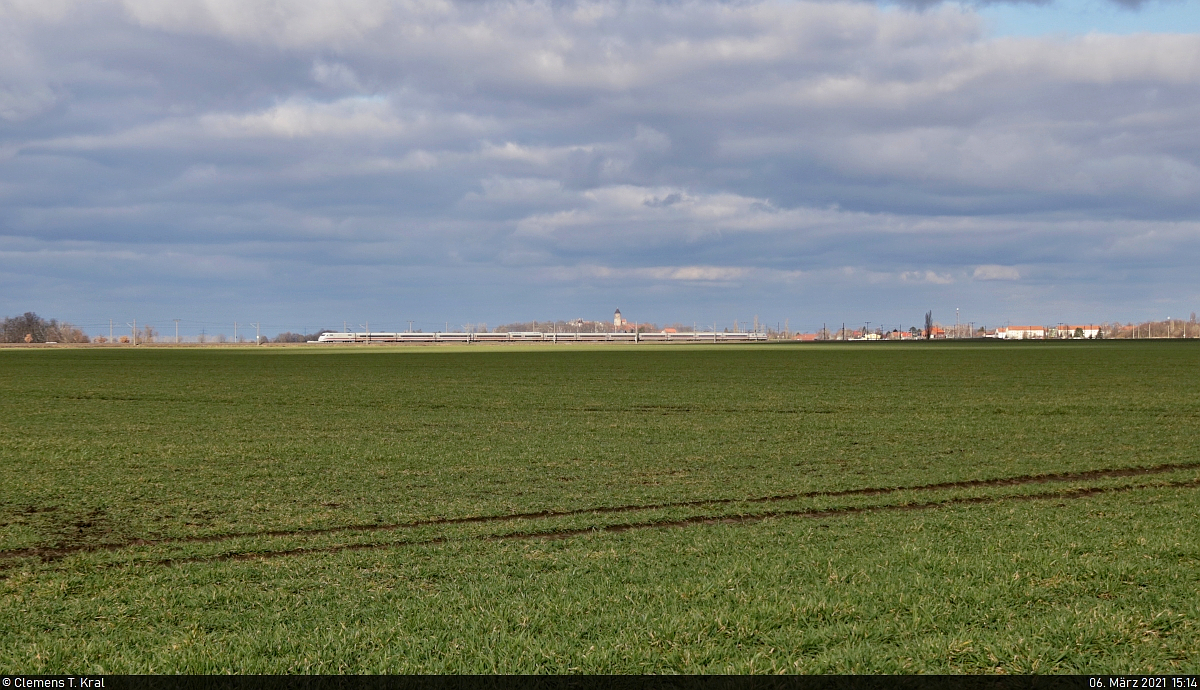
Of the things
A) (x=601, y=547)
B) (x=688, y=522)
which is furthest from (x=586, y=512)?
(x=601, y=547)

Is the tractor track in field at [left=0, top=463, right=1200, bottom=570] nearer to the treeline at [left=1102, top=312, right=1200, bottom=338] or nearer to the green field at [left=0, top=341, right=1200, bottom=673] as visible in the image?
the green field at [left=0, top=341, right=1200, bottom=673]

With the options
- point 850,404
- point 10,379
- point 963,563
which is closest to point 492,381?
point 850,404

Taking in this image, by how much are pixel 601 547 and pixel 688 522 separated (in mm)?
1438

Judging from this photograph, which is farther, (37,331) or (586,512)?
(37,331)

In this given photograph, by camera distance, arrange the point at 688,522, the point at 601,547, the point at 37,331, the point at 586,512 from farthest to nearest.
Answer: the point at 37,331
the point at 586,512
the point at 688,522
the point at 601,547

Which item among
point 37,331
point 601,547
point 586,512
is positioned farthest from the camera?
point 37,331

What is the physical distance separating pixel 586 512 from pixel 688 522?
44.9 inches

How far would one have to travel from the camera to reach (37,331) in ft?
546

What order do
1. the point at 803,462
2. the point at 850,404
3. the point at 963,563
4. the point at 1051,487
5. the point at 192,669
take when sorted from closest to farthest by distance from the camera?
the point at 192,669 < the point at 963,563 < the point at 1051,487 < the point at 803,462 < the point at 850,404

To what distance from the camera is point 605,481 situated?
11.6 meters

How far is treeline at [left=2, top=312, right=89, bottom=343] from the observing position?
6545 inches

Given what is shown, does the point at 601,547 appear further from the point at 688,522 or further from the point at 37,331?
the point at 37,331

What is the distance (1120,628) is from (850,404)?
18.0 metres

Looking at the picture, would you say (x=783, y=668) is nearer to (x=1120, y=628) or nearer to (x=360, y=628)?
(x=1120, y=628)
